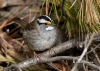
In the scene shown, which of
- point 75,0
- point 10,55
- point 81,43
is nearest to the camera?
point 75,0

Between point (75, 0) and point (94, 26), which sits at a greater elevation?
point (75, 0)

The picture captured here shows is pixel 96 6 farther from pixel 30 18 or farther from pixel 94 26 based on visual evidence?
pixel 30 18

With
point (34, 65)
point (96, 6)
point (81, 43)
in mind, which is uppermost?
point (96, 6)

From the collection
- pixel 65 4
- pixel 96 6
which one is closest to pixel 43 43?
pixel 65 4

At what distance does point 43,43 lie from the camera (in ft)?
11.9

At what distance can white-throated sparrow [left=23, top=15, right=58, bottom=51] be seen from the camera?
3.62 metres

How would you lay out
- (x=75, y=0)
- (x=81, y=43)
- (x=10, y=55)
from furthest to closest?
1. (x=10, y=55)
2. (x=81, y=43)
3. (x=75, y=0)

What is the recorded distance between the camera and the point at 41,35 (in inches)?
144

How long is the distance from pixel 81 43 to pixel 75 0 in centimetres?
48

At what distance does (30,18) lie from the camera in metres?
4.45

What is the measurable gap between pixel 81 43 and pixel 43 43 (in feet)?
1.33

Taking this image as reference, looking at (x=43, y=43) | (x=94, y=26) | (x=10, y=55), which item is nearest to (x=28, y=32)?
(x=43, y=43)

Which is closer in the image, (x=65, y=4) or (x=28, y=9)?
(x=65, y=4)

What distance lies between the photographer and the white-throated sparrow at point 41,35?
3.62 m
